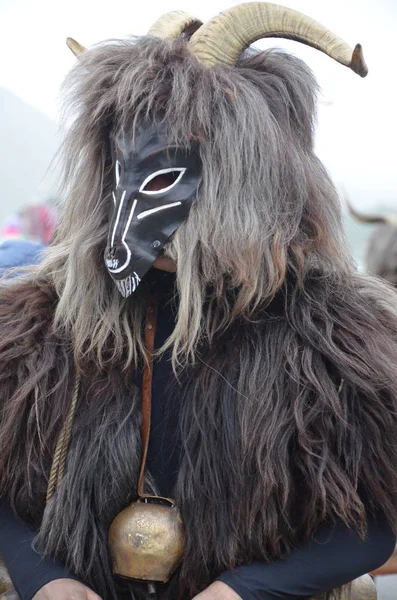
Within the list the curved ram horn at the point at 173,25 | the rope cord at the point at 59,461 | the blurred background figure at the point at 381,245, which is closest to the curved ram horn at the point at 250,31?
the curved ram horn at the point at 173,25

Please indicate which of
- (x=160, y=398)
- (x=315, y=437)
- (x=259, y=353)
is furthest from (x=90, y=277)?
(x=315, y=437)

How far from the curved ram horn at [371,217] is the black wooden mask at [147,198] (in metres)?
2.95

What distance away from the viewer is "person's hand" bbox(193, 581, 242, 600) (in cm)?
149

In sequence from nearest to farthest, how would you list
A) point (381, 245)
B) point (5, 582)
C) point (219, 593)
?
point (219, 593) < point (5, 582) < point (381, 245)

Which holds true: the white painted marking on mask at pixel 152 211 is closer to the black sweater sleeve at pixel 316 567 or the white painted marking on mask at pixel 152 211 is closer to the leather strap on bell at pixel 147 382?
the leather strap on bell at pixel 147 382

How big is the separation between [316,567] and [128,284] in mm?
713

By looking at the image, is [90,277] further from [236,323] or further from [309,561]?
[309,561]

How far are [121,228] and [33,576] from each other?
766 millimetres

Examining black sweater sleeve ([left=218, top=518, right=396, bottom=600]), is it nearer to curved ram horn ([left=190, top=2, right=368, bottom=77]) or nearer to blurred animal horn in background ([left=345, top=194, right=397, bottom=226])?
curved ram horn ([left=190, top=2, right=368, bottom=77])

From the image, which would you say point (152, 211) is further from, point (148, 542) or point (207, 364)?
point (148, 542)

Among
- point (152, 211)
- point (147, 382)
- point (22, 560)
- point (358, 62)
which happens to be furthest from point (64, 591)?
point (358, 62)

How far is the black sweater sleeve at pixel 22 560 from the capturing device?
1.58 meters

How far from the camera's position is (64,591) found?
1.54 m

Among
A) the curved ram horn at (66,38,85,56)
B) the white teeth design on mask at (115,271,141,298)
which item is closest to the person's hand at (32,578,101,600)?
the white teeth design on mask at (115,271,141,298)
